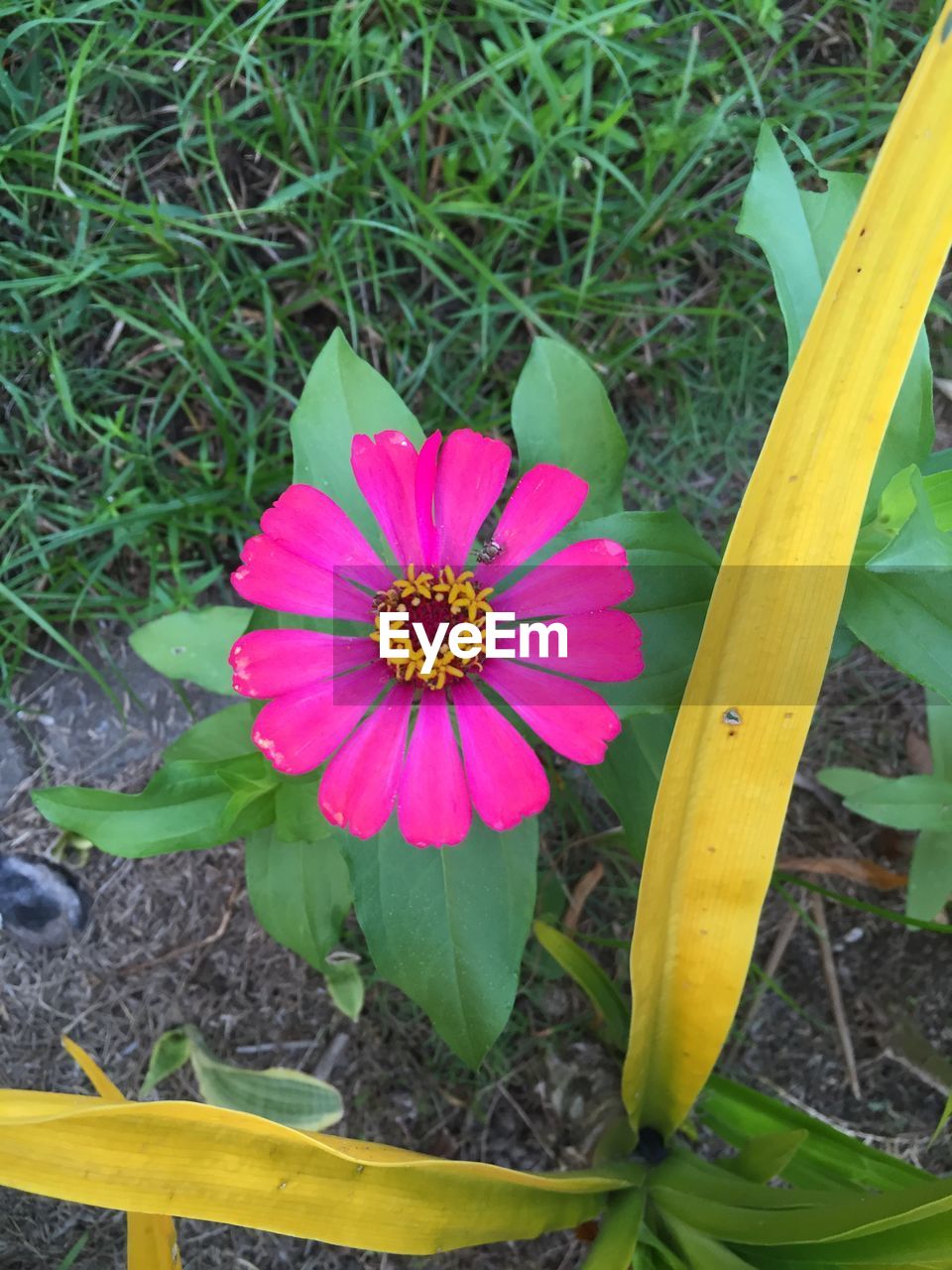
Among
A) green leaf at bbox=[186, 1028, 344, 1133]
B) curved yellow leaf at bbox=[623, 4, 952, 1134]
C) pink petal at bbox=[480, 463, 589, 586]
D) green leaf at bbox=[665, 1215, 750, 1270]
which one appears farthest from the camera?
green leaf at bbox=[186, 1028, 344, 1133]

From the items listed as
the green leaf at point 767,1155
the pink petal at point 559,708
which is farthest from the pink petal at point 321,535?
the green leaf at point 767,1155

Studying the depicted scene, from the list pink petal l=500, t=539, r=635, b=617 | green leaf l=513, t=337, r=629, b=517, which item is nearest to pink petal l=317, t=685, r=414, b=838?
pink petal l=500, t=539, r=635, b=617

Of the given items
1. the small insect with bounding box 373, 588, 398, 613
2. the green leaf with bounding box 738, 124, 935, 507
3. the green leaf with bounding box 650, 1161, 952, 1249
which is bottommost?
the green leaf with bounding box 650, 1161, 952, 1249

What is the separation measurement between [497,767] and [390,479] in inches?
7.8

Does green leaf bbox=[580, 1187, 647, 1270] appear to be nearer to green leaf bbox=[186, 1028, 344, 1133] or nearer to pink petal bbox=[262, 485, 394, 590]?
green leaf bbox=[186, 1028, 344, 1133]

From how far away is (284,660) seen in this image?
648 mm

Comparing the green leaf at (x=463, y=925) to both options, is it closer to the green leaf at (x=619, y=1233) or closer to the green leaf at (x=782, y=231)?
the green leaf at (x=619, y=1233)

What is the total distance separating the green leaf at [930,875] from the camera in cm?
94

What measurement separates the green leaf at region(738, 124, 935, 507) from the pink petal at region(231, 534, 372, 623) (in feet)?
1.13

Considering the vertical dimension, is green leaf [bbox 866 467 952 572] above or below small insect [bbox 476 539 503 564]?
Result: above

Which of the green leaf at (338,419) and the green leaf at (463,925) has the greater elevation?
the green leaf at (338,419)

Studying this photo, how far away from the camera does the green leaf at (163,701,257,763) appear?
2.71 ft

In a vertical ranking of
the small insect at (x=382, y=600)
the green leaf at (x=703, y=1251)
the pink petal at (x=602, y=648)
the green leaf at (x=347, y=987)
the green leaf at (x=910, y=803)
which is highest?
the pink petal at (x=602, y=648)

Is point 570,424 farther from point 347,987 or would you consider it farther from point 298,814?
point 347,987
